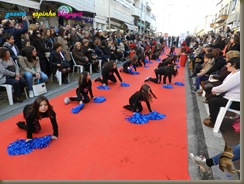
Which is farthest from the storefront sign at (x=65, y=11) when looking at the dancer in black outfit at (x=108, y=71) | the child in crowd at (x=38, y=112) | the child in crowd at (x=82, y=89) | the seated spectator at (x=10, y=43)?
the child in crowd at (x=38, y=112)

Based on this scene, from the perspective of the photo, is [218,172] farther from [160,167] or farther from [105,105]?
[105,105]

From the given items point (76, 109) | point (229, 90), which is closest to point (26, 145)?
point (76, 109)

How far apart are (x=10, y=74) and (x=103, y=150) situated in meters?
3.11

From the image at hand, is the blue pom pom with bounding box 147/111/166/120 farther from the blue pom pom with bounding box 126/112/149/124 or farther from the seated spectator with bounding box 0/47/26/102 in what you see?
the seated spectator with bounding box 0/47/26/102

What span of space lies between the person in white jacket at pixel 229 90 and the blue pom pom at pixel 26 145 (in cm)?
303

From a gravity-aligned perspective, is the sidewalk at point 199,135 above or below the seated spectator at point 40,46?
below

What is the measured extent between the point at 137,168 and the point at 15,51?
471cm

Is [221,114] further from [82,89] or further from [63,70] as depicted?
[63,70]

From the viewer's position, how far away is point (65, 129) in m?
3.66

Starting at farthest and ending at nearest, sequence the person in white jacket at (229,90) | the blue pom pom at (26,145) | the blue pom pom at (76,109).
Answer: the blue pom pom at (76,109) → the person in white jacket at (229,90) → the blue pom pom at (26,145)

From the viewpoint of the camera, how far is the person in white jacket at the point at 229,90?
3.32m

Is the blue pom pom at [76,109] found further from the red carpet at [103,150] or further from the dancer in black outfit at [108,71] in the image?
the dancer in black outfit at [108,71]

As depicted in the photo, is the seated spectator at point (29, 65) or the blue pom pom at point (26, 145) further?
the seated spectator at point (29, 65)

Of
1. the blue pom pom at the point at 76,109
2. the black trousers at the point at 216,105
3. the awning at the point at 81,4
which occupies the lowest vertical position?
the blue pom pom at the point at 76,109
